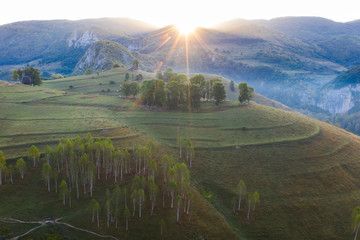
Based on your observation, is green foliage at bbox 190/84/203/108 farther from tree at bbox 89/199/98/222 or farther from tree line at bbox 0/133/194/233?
tree at bbox 89/199/98/222

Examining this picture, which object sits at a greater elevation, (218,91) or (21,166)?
(218,91)

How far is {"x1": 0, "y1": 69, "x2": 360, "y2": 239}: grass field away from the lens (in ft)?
192

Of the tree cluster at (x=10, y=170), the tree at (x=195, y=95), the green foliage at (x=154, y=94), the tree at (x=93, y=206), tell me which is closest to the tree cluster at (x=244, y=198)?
the tree at (x=93, y=206)

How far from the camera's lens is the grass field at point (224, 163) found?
5847 centimetres

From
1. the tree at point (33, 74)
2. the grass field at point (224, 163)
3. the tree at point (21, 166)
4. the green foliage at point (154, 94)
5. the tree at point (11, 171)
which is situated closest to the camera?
the grass field at point (224, 163)

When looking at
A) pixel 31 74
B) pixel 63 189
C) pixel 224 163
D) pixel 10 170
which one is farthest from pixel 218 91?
pixel 31 74

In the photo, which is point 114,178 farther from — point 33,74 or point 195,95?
point 33,74

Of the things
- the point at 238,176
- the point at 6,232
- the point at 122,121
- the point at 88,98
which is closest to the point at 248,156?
the point at 238,176

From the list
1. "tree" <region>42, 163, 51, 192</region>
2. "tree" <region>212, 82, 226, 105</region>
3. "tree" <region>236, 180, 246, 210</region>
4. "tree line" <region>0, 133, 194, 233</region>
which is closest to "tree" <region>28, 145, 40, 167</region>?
"tree line" <region>0, 133, 194, 233</region>

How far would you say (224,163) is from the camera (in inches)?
3231

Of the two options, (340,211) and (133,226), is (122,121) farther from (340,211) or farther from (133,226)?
(340,211)

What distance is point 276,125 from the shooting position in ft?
351

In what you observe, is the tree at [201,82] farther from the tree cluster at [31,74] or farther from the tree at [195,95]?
the tree cluster at [31,74]

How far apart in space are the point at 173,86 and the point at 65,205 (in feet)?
289
